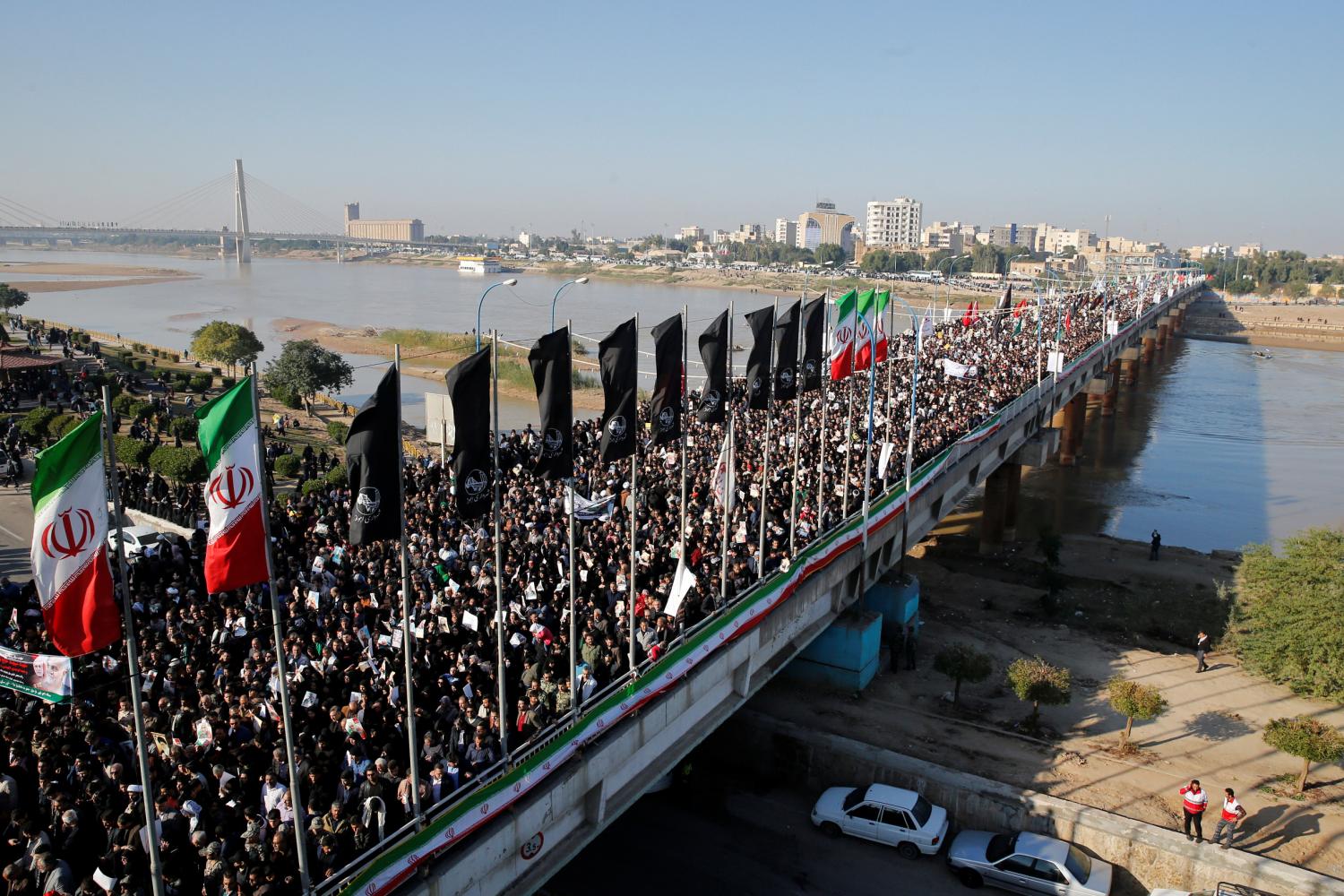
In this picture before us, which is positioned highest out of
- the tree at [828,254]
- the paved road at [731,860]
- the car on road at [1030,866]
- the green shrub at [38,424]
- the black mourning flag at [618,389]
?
the tree at [828,254]

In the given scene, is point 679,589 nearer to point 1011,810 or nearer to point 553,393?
point 553,393

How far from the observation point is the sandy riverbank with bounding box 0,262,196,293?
13450cm

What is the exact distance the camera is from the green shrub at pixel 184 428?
1134 inches

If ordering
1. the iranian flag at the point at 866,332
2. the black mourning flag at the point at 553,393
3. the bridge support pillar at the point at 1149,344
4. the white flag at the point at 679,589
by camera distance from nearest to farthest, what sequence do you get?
the black mourning flag at the point at 553,393 → the white flag at the point at 679,589 → the iranian flag at the point at 866,332 → the bridge support pillar at the point at 1149,344

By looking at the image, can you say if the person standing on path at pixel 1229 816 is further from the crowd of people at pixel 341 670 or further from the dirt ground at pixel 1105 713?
the crowd of people at pixel 341 670

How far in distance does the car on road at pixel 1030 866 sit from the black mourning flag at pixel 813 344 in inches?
310

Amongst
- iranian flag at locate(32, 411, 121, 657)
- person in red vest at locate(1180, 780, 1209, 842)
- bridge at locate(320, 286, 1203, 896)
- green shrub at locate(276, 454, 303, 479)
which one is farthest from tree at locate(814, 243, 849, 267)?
iranian flag at locate(32, 411, 121, 657)

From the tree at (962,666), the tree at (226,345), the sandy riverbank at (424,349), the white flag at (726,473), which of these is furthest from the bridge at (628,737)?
the sandy riverbank at (424,349)

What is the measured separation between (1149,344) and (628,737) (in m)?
79.8

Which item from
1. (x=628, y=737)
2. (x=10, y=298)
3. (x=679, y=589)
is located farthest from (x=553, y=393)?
(x=10, y=298)

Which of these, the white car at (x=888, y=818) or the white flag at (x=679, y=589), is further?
the white car at (x=888, y=818)

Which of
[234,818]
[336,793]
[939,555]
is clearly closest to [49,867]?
Answer: [234,818]

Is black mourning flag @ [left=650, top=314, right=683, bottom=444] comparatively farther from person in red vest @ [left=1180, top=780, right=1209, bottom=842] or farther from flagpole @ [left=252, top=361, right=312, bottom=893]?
person in red vest @ [left=1180, top=780, right=1209, bottom=842]

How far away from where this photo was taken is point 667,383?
44.2 feet
